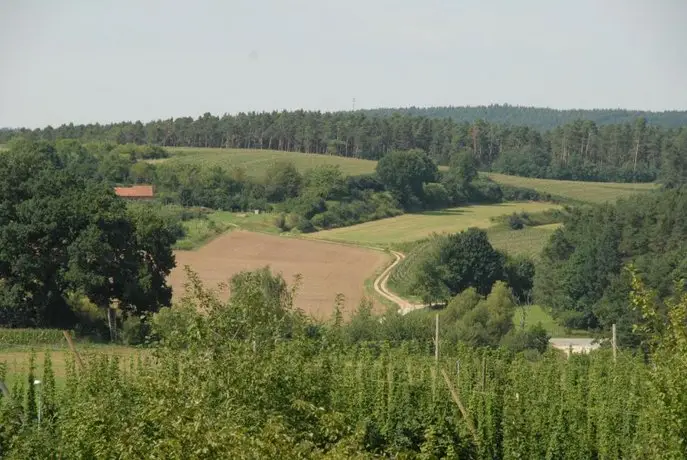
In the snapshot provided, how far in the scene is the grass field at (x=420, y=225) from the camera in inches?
3553

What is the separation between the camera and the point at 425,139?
166750mm

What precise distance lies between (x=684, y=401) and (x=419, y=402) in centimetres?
1375

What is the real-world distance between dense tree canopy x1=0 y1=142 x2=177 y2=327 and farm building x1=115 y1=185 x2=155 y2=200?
48.5 meters

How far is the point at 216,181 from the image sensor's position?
348 feet

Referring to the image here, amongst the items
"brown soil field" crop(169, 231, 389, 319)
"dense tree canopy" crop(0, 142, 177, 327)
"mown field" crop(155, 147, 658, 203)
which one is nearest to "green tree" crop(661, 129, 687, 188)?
"mown field" crop(155, 147, 658, 203)

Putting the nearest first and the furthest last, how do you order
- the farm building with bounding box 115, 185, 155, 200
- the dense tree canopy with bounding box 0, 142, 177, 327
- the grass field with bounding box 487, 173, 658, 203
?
the dense tree canopy with bounding box 0, 142, 177, 327
the farm building with bounding box 115, 185, 155, 200
the grass field with bounding box 487, 173, 658, 203

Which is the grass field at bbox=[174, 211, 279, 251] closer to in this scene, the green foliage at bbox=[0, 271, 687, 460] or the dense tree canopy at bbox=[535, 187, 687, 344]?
the dense tree canopy at bbox=[535, 187, 687, 344]

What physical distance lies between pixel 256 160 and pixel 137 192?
30.5 m

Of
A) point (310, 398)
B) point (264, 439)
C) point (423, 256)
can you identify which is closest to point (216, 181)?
point (423, 256)

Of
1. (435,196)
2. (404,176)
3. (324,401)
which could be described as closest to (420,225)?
(404,176)

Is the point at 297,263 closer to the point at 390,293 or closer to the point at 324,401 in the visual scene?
the point at 390,293

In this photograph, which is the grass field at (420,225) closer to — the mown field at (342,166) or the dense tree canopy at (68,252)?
the mown field at (342,166)

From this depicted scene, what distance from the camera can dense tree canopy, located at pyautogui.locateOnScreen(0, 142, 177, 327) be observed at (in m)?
47.8

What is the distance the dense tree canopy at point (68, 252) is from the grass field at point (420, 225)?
37912mm
